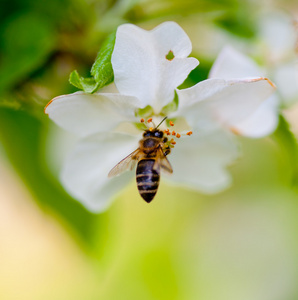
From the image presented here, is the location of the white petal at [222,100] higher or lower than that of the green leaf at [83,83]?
lower

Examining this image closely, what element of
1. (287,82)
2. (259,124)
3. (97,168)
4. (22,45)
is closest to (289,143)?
(259,124)

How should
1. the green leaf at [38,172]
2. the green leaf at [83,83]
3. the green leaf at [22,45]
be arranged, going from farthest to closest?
the green leaf at [38,172]
the green leaf at [22,45]
the green leaf at [83,83]

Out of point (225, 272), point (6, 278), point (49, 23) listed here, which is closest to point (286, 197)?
point (225, 272)

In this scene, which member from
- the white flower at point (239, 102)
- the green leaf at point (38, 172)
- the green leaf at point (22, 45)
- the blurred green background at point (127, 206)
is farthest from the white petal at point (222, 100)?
the green leaf at point (38, 172)

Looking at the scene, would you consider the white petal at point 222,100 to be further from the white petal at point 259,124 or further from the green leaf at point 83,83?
the green leaf at point 83,83

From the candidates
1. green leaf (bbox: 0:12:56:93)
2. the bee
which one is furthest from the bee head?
green leaf (bbox: 0:12:56:93)
